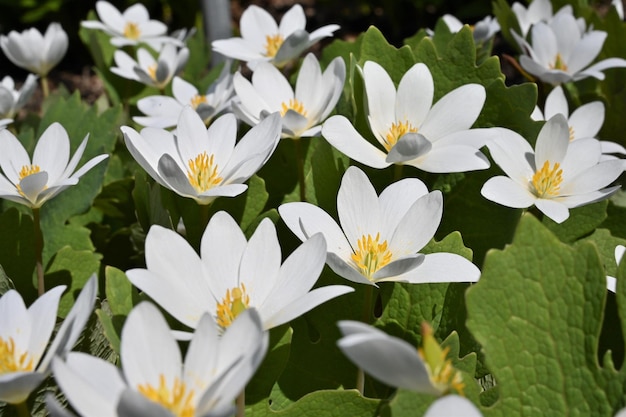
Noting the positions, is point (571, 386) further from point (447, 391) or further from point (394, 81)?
point (394, 81)

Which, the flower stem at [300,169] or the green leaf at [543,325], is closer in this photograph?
the green leaf at [543,325]

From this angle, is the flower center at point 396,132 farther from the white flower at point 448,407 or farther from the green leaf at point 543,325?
the white flower at point 448,407

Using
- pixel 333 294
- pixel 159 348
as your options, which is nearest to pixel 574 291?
pixel 333 294

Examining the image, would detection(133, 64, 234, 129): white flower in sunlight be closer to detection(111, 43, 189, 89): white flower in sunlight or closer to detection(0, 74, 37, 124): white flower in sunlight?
detection(111, 43, 189, 89): white flower in sunlight

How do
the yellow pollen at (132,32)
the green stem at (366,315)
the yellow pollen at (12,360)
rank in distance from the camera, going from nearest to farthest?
the yellow pollen at (12,360) → the green stem at (366,315) → the yellow pollen at (132,32)

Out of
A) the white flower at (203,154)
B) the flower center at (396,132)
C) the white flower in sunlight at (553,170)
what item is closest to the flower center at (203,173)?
the white flower at (203,154)

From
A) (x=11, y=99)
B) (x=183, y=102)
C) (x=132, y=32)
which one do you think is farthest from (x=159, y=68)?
(x=132, y=32)
